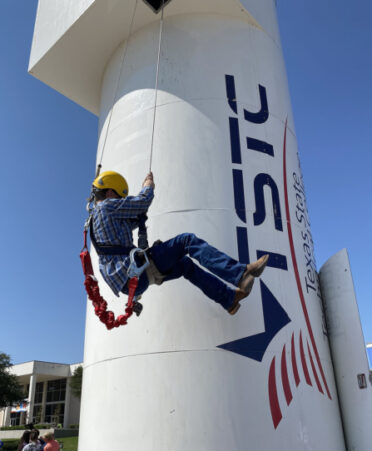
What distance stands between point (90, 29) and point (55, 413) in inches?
2123

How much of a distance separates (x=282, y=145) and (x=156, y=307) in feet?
12.9

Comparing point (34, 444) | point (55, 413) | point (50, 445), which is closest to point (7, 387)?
point (55, 413)

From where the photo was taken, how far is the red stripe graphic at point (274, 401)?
586 cm

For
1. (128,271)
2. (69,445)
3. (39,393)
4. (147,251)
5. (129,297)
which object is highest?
(39,393)

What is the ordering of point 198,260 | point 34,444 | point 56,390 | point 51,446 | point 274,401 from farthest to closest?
point 56,390, point 34,444, point 51,446, point 274,401, point 198,260

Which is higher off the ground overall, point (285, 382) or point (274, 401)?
point (285, 382)

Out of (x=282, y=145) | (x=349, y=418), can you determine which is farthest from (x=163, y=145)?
(x=349, y=418)

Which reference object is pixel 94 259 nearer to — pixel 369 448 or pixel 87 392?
pixel 87 392

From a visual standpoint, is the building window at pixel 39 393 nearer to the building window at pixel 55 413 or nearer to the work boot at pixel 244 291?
the building window at pixel 55 413

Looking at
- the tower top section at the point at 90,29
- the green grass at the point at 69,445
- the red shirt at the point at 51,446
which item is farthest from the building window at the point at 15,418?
the tower top section at the point at 90,29

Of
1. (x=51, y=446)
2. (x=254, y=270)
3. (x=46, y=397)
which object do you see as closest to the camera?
(x=254, y=270)

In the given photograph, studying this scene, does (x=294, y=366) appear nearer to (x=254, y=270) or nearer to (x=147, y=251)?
(x=254, y=270)

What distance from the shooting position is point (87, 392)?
7.01 m

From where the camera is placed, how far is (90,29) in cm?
944
